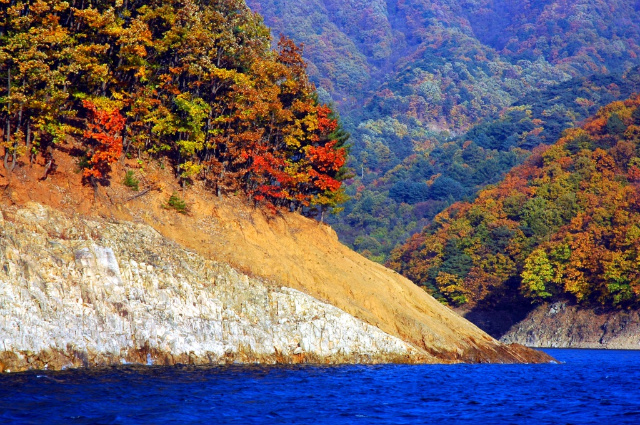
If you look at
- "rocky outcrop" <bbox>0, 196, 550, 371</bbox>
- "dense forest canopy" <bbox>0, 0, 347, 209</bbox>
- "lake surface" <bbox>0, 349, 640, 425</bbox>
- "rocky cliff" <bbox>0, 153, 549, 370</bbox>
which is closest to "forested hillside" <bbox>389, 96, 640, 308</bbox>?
"rocky cliff" <bbox>0, 153, 549, 370</bbox>

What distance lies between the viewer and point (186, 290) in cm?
4331

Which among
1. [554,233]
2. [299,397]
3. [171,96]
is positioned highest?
[554,233]

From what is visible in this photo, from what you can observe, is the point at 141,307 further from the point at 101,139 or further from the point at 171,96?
the point at 171,96

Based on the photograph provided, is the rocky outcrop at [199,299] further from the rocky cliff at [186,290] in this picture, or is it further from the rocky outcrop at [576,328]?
the rocky outcrop at [576,328]

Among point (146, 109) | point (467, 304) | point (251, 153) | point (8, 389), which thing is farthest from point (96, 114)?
point (467, 304)

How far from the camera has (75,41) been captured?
47.2 metres

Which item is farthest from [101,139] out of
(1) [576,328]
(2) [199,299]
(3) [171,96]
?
(1) [576,328]

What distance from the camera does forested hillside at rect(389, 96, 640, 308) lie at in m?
110

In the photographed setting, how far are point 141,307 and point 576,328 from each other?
84.8 meters

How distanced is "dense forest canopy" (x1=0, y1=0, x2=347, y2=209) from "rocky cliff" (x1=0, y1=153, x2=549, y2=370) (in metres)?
2.42

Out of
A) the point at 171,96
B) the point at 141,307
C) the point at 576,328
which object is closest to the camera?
the point at 141,307

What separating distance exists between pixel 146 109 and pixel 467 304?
Answer: 87.8 metres

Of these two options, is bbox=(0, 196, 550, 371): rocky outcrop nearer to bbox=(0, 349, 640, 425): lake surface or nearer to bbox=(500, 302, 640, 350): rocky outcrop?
bbox=(0, 349, 640, 425): lake surface

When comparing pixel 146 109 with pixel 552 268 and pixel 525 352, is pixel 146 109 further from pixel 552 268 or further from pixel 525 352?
pixel 552 268
